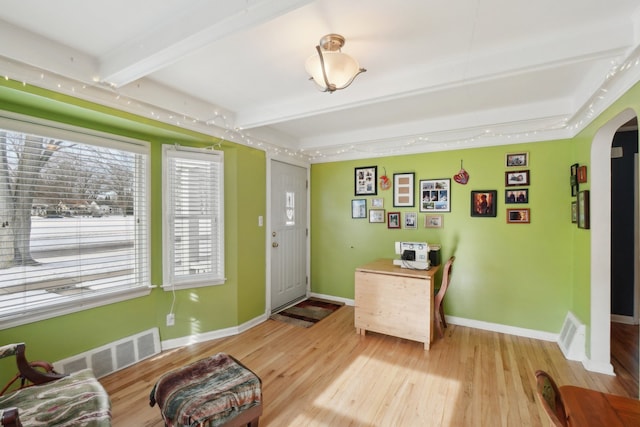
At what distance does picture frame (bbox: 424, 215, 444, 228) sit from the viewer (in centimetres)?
355

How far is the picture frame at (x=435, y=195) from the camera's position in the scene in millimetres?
3510

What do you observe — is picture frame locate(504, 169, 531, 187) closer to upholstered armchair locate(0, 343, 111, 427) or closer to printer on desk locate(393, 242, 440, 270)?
printer on desk locate(393, 242, 440, 270)

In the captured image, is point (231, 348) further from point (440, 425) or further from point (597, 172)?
point (597, 172)

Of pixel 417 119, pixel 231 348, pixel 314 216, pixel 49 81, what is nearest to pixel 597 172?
pixel 417 119

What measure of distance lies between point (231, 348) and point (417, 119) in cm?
321

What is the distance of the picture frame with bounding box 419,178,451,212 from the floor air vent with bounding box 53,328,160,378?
3351 mm

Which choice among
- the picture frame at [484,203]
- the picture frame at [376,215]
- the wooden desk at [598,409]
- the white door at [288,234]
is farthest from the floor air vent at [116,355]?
the picture frame at [484,203]

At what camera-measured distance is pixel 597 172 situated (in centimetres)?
244

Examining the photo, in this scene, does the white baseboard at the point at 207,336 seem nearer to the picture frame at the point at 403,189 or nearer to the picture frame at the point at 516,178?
the picture frame at the point at 403,189

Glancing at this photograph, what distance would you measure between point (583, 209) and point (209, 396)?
3.36 metres

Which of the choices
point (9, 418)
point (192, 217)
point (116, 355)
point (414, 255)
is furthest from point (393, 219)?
point (9, 418)

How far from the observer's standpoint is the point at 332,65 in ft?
5.49

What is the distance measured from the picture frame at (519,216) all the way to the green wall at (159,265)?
114 inches

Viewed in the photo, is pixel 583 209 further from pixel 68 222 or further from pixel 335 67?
pixel 68 222
